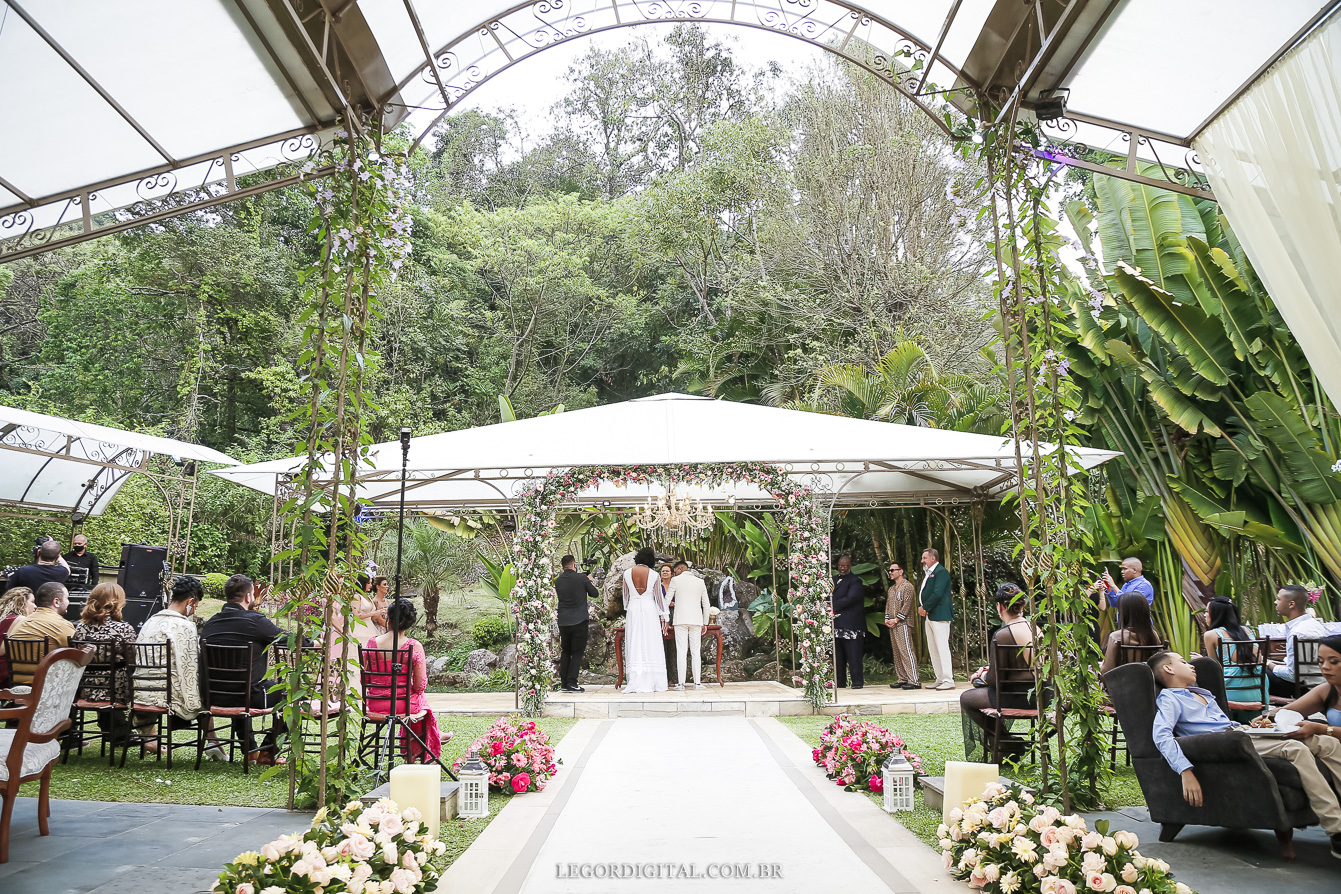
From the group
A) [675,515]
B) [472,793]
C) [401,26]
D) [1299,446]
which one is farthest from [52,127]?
[1299,446]

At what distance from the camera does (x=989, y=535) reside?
1366 cm

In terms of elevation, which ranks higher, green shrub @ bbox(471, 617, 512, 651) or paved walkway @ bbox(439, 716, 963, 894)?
green shrub @ bbox(471, 617, 512, 651)

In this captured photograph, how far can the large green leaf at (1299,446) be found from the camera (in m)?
9.70

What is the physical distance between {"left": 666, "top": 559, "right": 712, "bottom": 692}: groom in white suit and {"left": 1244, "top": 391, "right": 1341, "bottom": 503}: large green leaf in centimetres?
683

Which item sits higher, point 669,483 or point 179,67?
point 179,67

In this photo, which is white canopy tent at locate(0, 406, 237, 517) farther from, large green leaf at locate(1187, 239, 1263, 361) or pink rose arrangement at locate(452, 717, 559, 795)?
large green leaf at locate(1187, 239, 1263, 361)

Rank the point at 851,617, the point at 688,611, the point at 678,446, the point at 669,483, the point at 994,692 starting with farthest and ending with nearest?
the point at 851,617 < the point at 688,611 < the point at 669,483 < the point at 678,446 < the point at 994,692

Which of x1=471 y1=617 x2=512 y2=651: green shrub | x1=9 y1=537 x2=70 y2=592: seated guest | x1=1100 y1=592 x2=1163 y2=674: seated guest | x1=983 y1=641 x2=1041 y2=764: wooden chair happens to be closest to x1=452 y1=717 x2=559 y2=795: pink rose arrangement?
x1=983 y1=641 x2=1041 y2=764: wooden chair

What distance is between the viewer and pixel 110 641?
6.98m

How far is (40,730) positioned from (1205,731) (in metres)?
6.11

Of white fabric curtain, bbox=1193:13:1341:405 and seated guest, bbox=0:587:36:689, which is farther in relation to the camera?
seated guest, bbox=0:587:36:689

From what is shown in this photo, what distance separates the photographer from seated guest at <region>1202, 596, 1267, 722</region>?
22.2ft

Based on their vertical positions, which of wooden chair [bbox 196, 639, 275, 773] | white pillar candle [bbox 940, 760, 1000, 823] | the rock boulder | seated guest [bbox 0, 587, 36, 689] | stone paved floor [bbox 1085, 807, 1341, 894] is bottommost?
stone paved floor [bbox 1085, 807, 1341, 894]

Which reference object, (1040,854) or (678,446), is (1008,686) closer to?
(1040,854)
